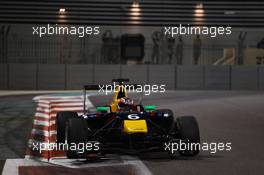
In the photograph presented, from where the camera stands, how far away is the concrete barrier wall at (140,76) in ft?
95.9

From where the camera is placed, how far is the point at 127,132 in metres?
8.52

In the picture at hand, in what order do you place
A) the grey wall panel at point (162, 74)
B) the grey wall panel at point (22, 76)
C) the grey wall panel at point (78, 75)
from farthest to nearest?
1. the grey wall panel at point (162, 74)
2. the grey wall panel at point (78, 75)
3. the grey wall panel at point (22, 76)

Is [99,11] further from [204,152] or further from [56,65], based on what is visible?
[204,152]

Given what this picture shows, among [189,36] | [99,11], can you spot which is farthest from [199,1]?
[99,11]

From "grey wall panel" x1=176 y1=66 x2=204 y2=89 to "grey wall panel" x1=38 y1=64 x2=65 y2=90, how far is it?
5818 millimetres

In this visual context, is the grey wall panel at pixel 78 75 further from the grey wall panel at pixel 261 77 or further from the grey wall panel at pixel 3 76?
the grey wall panel at pixel 261 77

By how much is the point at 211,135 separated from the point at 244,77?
19111 mm

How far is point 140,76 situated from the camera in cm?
3003

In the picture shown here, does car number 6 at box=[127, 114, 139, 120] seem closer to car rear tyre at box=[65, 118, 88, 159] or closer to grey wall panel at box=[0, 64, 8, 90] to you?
car rear tyre at box=[65, 118, 88, 159]

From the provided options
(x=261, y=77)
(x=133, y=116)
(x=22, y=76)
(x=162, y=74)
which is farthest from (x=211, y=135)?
(x=261, y=77)

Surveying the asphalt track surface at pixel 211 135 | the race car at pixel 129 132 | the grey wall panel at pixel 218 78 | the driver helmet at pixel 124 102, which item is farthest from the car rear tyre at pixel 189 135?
the grey wall panel at pixel 218 78

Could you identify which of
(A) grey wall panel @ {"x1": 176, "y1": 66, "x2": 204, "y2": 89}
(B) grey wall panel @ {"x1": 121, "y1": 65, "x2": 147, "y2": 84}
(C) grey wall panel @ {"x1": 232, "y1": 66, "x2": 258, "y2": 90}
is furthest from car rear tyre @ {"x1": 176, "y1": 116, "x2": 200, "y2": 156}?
(C) grey wall panel @ {"x1": 232, "y1": 66, "x2": 258, "y2": 90}

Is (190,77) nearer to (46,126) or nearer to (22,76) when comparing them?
(22,76)

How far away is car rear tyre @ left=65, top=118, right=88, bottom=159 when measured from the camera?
8.26 m
